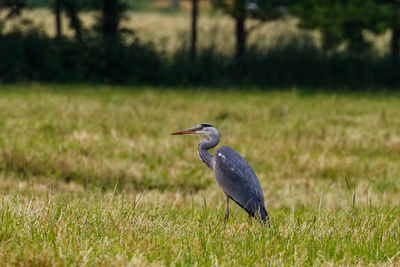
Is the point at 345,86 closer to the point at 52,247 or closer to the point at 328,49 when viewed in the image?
the point at 328,49

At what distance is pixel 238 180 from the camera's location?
4.18m

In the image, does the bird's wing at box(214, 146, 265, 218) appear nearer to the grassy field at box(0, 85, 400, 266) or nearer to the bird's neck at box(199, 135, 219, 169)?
the bird's neck at box(199, 135, 219, 169)

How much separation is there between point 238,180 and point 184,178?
3.20m

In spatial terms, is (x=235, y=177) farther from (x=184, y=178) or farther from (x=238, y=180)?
(x=184, y=178)

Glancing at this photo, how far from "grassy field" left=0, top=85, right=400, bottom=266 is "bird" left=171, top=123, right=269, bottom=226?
6.8 inches

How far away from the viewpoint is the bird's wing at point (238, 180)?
13.6ft

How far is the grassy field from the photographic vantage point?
358cm

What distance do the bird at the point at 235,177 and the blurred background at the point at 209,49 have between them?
14371mm

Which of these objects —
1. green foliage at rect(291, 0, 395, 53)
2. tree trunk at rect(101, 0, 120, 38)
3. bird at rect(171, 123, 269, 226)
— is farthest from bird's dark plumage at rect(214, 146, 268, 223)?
tree trunk at rect(101, 0, 120, 38)

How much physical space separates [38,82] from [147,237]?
49.6ft

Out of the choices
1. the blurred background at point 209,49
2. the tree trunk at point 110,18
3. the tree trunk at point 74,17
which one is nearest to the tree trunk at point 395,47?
the blurred background at point 209,49

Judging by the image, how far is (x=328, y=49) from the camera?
20375 mm

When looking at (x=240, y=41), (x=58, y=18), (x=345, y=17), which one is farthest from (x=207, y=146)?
(x=58, y=18)

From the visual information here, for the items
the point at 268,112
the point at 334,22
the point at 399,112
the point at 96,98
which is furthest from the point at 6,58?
the point at 399,112
